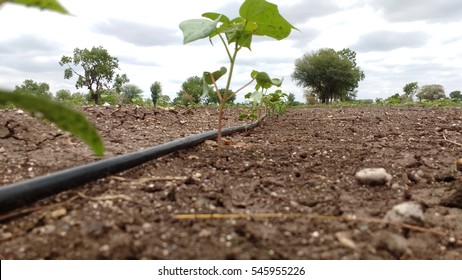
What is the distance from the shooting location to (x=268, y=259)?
35.4 inches

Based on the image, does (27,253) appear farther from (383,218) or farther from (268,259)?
(383,218)

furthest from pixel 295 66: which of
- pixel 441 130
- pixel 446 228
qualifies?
pixel 446 228

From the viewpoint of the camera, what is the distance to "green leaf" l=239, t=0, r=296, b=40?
5.23 ft

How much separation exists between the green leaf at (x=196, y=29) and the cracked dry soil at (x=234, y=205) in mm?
543

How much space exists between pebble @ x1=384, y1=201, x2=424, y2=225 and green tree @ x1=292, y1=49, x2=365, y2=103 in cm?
3355

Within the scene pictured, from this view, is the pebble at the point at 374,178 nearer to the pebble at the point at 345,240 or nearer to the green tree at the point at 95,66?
the pebble at the point at 345,240

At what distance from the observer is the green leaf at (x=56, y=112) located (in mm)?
776

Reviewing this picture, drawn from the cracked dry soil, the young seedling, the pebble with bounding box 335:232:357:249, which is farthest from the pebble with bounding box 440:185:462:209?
the young seedling

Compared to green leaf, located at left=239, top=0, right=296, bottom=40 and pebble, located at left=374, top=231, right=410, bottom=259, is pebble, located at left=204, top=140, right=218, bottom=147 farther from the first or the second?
pebble, located at left=374, top=231, right=410, bottom=259

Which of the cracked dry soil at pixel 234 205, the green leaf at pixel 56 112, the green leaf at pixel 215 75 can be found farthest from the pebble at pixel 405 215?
the green leaf at pixel 215 75

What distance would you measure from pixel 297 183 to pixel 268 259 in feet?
1.95

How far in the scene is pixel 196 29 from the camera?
143cm

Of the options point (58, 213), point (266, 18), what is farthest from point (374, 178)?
point (58, 213)

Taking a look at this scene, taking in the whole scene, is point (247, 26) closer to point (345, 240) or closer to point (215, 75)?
point (215, 75)
